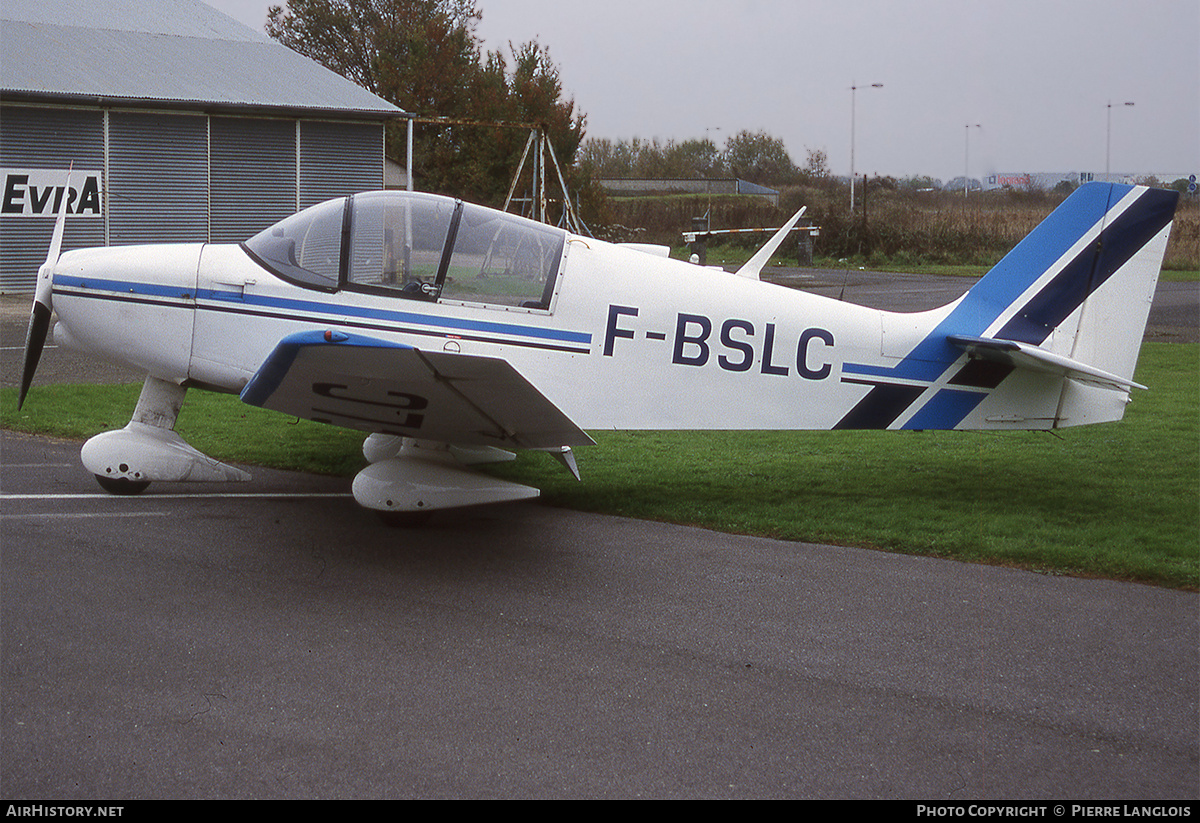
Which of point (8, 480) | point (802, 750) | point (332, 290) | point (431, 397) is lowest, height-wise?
point (802, 750)

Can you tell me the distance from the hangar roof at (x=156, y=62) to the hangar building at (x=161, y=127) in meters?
0.04

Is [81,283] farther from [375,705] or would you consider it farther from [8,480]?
[375,705]

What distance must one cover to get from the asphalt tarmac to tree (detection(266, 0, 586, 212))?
15317mm

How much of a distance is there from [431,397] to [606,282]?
1.44 m

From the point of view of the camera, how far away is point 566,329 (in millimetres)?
6199

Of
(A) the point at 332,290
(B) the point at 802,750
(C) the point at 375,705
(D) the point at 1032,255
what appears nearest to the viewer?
(B) the point at 802,750

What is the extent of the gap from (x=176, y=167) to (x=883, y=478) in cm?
1719

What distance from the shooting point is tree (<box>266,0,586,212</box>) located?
77.4 ft

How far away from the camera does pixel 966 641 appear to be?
4648 millimetres

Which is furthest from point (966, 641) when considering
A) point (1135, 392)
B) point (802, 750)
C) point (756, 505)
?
point (1135, 392)

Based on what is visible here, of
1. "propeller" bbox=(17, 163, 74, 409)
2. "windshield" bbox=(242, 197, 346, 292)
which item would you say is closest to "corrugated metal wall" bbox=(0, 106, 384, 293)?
"propeller" bbox=(17, 163, 74, 409)

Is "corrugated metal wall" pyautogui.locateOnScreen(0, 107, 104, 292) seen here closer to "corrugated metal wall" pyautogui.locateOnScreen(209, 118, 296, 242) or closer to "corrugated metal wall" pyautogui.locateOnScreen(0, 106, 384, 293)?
"corrugated metal wall" pyautogui.locateOnScreen(0, 106, 384, 293)

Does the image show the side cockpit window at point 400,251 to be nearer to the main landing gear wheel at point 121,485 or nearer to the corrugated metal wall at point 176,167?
the main landing gear wheel at point 121,485

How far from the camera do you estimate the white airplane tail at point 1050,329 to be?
6.57 meters
